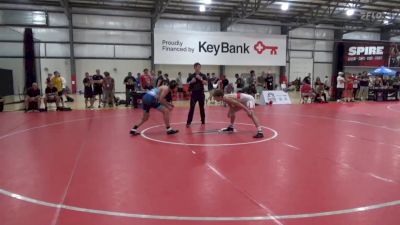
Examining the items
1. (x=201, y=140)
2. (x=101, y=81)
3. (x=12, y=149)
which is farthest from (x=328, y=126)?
(x=101, y=81)

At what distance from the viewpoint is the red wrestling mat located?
335 cm

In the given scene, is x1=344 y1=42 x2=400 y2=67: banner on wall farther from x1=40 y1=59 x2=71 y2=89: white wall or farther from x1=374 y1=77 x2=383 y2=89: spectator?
x1=40 y1=59 x2=71 y2=89: white wall

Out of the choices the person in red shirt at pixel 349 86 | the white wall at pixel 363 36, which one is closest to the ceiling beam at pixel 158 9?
the person in red shirt at pixel 349 86

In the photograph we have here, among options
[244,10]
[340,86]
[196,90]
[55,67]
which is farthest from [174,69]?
[196,90]

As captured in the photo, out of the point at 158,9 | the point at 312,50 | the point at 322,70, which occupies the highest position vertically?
the point at 158,9

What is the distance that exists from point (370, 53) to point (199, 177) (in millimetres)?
30039

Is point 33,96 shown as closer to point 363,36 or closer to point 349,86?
point 349,86

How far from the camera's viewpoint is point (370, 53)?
29844mm

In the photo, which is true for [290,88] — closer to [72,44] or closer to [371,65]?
[371,65]

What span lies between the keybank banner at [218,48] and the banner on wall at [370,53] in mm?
6668

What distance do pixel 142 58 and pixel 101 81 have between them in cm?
1102

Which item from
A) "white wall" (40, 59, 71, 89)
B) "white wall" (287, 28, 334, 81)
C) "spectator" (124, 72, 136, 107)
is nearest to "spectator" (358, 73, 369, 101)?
"white wall" (287, 28, 334, 81)

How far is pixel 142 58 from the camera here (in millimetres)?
25031

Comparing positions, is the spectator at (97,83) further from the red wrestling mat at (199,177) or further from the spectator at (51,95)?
the red wrestling mat at (199,177)
